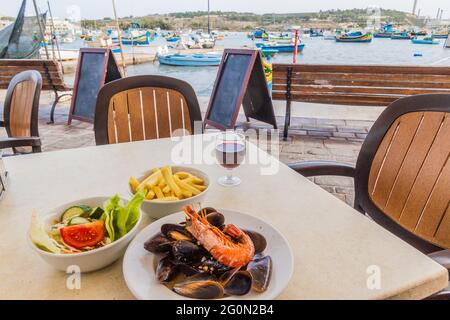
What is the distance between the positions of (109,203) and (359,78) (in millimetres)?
3737

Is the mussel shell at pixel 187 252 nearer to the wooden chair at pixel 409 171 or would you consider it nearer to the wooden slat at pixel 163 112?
the wooden chair at pixel 409 171

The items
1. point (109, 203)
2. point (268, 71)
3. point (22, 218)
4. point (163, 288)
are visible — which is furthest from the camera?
point (268, 71)

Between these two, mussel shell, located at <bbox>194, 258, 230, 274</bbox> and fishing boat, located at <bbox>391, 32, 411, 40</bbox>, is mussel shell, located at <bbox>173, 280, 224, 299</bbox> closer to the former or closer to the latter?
mussel shell, located at <bbox>194, 258, 230, 274</bbox>

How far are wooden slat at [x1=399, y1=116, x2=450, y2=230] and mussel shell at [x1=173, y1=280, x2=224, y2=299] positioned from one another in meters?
0.97

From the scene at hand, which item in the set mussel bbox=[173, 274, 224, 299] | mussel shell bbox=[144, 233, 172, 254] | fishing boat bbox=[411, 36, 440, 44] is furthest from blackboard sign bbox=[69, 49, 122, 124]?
fishing boat bbox=[411, 36, 440, 44]

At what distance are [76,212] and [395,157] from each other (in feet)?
3.88

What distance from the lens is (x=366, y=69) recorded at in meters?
3.63

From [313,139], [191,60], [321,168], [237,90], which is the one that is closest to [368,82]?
[313,139]

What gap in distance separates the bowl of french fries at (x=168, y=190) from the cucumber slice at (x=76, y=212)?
0.13 metres

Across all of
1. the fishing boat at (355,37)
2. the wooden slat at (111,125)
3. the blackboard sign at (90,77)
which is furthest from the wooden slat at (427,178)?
the fishing boat at (355,37)

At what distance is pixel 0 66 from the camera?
16.0 feet
